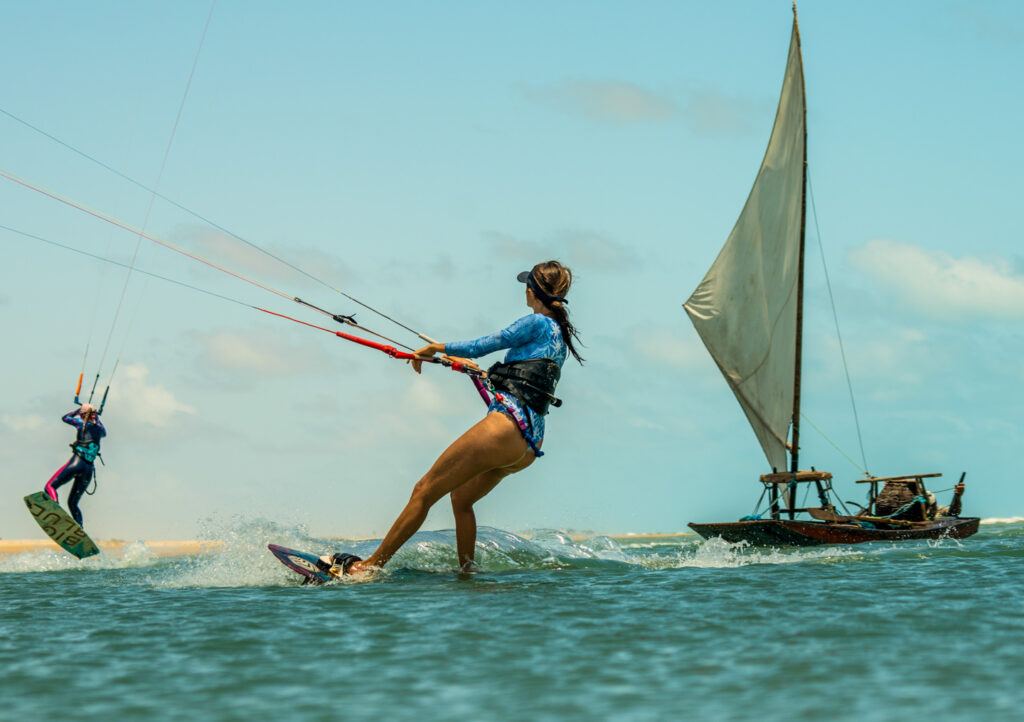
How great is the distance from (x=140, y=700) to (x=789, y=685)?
2.73 meters

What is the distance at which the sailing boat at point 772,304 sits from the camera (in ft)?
77.8

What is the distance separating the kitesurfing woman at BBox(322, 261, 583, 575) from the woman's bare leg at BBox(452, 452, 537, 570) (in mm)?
50

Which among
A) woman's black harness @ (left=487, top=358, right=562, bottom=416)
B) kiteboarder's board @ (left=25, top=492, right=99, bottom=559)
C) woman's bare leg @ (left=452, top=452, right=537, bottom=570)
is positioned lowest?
woman's bare leg @ (left=452, top=452, right=537, bottom=570)

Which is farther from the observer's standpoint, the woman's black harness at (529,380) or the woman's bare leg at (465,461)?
the woman's black harness at (529,380)

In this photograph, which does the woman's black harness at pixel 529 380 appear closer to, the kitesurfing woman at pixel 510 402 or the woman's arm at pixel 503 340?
the kitesurfing woman at pixel 510 402

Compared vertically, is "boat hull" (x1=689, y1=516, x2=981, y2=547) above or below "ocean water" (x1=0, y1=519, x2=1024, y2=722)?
above

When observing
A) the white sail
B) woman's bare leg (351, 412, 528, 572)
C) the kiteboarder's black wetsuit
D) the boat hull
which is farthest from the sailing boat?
woman's bare leg (351, 412, 528, 572)

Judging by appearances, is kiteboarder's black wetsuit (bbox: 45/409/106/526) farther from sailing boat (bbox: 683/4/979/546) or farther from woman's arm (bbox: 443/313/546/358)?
sailing boat (bbox: 683/4/979/546)

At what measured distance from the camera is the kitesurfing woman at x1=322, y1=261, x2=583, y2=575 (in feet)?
26.4

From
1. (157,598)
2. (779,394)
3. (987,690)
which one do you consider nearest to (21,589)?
(157,598)

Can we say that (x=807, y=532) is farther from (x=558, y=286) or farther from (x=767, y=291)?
(x=558, y=286)

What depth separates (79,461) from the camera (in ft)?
47.6

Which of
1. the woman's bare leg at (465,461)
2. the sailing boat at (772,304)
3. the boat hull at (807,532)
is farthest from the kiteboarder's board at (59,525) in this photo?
the sailing boat at (772,304)

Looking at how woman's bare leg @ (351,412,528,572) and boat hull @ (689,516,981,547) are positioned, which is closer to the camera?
woman's bare leg @ (351,412,528,572)
